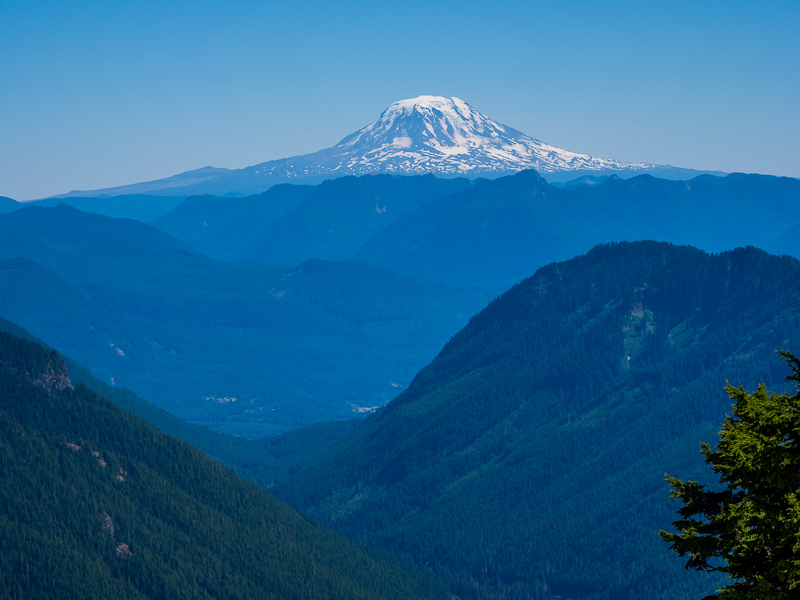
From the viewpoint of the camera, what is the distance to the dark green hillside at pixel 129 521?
14000cm

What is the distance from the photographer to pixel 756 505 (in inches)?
1096

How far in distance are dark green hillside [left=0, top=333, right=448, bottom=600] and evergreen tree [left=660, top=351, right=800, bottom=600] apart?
4779 inches

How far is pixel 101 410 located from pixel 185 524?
3026cm

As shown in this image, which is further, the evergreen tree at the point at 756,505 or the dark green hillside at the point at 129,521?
the dark green hillside at the point at 129,521

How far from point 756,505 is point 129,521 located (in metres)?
141

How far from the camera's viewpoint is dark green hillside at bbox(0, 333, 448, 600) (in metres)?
140

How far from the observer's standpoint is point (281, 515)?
190m

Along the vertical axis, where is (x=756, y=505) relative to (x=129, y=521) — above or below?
above

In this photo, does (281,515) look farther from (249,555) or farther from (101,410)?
(101,410)

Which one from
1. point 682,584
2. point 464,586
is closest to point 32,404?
point 464,586

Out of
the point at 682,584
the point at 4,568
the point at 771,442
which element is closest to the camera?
the point at 771,442

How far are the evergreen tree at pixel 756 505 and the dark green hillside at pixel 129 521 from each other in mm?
121394

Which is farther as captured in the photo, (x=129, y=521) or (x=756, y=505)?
(x=129, y=521)

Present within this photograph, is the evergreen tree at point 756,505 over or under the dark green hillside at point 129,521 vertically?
over
